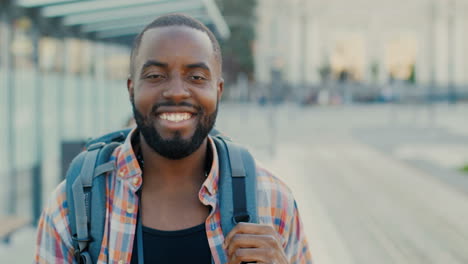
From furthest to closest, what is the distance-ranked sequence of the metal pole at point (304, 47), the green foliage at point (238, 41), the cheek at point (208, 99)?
the metal pole at point (304, 47) → the green foliage at point (238, 41) → the cheek at point (208, 99)

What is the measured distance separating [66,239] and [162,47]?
597 mm

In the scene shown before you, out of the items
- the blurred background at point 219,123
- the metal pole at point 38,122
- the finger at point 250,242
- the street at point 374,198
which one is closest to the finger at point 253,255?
the finger at point 250,242

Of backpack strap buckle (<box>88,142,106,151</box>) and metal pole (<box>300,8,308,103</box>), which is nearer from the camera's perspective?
backpack strap buckle (<box>88,142,106,151</box>)

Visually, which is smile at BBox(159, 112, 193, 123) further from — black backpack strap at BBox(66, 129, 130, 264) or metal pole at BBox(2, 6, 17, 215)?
metal pole at BBox(2, 6, 17, 215)

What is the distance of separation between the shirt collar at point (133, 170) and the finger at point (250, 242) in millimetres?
207

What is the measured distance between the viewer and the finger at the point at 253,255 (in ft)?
5.11

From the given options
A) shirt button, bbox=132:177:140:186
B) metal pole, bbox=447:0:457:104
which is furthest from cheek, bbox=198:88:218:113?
metal pole, bbox=447:0:457:104

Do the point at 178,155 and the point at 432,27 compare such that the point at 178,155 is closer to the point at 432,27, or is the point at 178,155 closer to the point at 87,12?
the point at 87,12

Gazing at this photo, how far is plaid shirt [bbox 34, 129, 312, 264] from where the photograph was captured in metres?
1.67

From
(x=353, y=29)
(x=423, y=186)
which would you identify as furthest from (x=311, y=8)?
(x=423, y=186)

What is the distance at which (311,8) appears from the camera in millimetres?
61250

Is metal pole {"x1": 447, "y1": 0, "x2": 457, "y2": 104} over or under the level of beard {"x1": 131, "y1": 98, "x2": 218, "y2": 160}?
over

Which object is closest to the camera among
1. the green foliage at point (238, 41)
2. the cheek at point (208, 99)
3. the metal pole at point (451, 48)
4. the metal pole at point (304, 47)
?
the cheek at point (208, 99)

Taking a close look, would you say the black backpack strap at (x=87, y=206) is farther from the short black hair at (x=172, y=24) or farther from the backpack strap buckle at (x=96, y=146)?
the short black hair at (x=172, y=24)
